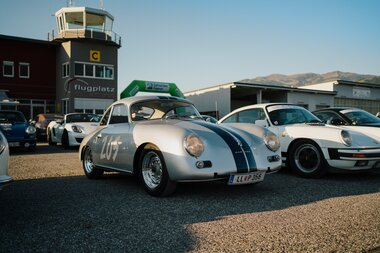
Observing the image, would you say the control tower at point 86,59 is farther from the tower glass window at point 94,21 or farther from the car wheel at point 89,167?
the car wheel at point 89,167

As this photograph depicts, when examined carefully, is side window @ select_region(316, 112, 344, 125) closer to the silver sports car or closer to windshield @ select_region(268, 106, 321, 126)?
windshield @ select_region(268, 106, 321, 126)

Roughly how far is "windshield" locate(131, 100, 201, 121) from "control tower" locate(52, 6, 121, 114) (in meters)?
27.2

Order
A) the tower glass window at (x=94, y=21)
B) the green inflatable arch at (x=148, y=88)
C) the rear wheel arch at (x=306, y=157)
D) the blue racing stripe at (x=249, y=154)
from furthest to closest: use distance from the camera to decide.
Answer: the tower glass window at (x=94, y=21)
the green inflatable arch at (x=148, y=88)
the rear wheel arch at (x=306, y=157)
the blue racing stripe at (x=249, y=154)

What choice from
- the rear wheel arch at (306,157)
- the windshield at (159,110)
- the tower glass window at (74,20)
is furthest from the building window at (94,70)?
the rear wheel arch at (306,157)

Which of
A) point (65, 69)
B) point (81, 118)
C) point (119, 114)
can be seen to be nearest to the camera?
point (119, 114)

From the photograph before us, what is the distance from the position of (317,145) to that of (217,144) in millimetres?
2789

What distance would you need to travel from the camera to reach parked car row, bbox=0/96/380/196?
4.45 metres

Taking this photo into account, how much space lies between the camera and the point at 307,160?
6.71 m

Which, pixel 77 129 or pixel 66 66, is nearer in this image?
pixel 77 129

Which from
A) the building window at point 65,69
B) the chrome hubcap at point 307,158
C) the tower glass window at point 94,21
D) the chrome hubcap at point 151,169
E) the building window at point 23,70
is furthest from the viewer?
the building window at point 23,70

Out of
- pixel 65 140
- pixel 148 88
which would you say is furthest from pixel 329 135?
pixel 148 88

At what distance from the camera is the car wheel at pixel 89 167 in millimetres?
6357

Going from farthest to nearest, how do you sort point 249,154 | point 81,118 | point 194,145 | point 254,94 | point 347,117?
1. point 254,94
2. point 81,118
3. point 347,117
4. point 249,154
5. point 194,145

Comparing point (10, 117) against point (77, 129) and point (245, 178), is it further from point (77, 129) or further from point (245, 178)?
point (245, 178)
